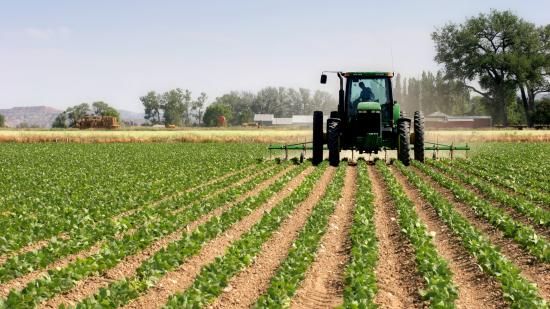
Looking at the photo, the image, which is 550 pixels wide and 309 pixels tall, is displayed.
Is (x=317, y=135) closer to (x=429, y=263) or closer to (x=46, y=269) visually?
(x=429, y=263)

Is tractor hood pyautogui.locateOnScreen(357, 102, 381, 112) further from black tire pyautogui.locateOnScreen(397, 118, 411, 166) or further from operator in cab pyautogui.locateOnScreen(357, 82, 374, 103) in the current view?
black tire pyautogui.locateOnScreen(397, 118, 411, 166)

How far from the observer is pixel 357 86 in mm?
19188

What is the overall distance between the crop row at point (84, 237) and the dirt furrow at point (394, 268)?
14.0 ft

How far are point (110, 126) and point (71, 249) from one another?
252ft

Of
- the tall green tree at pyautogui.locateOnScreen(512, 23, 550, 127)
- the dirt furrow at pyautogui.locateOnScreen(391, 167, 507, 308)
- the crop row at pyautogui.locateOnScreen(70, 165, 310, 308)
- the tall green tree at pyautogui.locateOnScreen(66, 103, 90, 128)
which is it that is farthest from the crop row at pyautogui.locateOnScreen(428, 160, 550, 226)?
the tall green tree at pyautogui.locateOnScreen(66, 103, 90, 128)

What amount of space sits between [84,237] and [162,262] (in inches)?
95.0

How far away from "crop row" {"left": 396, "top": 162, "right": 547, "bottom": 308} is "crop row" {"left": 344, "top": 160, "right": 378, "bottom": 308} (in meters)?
1.36

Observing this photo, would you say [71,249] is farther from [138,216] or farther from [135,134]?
[135,134]

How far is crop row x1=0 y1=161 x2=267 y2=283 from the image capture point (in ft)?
26.0

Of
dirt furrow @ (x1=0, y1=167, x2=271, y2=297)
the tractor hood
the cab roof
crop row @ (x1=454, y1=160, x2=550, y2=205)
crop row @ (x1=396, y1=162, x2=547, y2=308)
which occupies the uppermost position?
the cab roof

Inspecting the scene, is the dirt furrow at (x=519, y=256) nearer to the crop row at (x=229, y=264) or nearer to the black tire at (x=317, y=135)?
the crop row at (x=229, y=264)

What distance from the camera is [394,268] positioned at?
807cm

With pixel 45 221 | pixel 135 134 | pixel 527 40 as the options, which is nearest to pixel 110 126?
pixel 135 134

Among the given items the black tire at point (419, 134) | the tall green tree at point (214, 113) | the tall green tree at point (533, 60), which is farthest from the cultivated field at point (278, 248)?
the tall green tree at point (214, 113)
